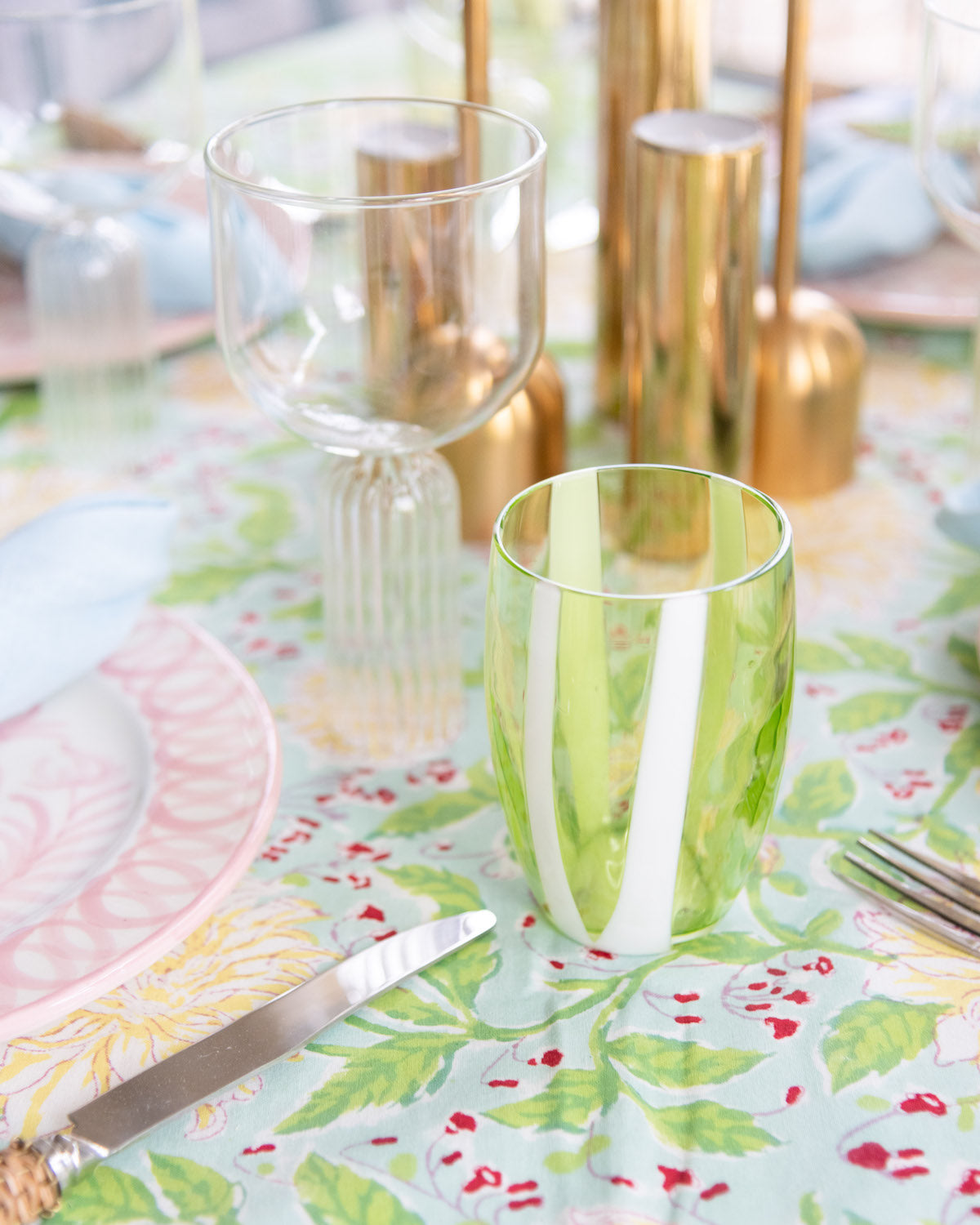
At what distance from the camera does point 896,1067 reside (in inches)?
15.2

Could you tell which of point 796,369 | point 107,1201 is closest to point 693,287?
point 796,369

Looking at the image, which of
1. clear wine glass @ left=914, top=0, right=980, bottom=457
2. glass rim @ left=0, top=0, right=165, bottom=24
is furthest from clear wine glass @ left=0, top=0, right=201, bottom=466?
clear wine glass @ left=914, top=0, right=980, bottom=457

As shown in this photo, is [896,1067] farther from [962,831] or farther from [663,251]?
[663,251]

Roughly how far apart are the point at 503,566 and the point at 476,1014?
0.13 meters

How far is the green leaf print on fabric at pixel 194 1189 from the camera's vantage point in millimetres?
350

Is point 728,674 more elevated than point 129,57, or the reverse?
point 129,57

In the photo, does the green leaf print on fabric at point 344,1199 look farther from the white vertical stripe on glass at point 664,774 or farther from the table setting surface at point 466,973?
the white vertical stripe on glass at point 664,774

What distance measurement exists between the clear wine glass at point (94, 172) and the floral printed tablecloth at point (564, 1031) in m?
0.25

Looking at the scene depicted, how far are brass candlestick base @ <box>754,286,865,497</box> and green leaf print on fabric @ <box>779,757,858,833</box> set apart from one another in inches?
8.5

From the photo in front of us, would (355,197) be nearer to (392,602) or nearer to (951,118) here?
(392,602)

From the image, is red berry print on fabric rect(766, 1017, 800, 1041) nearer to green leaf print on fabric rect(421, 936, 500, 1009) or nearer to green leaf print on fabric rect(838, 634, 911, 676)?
green leaf print on fabric rect(421, 936, 500, 1009)

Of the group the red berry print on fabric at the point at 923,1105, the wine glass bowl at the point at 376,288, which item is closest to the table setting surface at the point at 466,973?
the red berry print on fabric at the point at 923,1105

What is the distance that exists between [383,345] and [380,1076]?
26 centimetres

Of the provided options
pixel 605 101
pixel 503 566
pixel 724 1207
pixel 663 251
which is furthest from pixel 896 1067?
pixel 605 101
